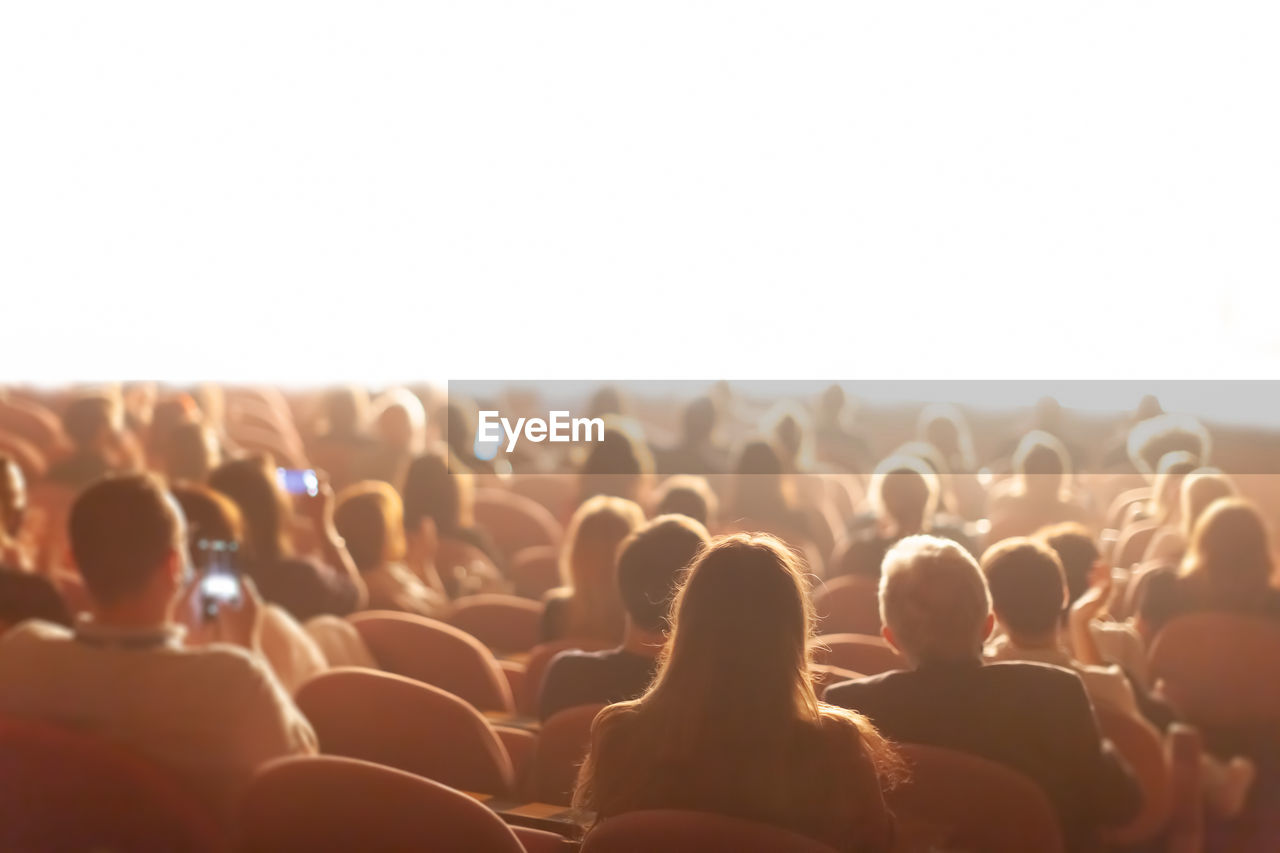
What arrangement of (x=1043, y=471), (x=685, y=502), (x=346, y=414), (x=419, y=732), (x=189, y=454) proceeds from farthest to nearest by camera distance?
1. (x=346, y=414)
2. (x=189, y=454)
3. (x=1043, y=471)
4. (x=685, y=502)
5. (x=419, y=732)

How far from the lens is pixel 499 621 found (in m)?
3.60

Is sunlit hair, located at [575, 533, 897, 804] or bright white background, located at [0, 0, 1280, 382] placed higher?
bright white background, located at [0, 0, 1280, 382]

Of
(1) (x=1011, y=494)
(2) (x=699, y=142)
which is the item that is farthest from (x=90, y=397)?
(1) (x=1011, y=494)

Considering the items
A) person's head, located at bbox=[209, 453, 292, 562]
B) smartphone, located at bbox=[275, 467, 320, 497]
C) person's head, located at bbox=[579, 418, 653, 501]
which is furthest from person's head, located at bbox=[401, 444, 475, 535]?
person's head, located at bbox=[209, 453, 292, 562]

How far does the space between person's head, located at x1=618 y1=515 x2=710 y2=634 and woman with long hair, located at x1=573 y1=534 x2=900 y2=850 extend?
0.61 m

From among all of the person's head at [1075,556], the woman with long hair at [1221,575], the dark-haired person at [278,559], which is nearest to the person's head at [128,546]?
the dark-haired person at [278,559]

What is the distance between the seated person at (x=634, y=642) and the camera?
2.59m

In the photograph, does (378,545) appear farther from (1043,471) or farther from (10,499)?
(1043,471)

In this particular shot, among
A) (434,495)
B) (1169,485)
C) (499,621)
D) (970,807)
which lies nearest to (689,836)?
(970,807)

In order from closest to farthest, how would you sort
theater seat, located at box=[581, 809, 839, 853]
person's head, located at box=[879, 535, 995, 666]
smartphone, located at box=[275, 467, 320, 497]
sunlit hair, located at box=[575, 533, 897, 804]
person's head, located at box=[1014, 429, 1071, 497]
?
1. theater seat, located at box=[581, 809, 839, 853]
2. sunlit hair, located at box=[575, 533, 897, 804]
3. person's head, located at box=[879, 535, 995, 666]
4. smartphone, located at box=[275, 467, 320, 497]
5. person's head, located at box=[1014, 429, 1071, 497]

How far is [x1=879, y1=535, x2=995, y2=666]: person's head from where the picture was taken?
7.48ft

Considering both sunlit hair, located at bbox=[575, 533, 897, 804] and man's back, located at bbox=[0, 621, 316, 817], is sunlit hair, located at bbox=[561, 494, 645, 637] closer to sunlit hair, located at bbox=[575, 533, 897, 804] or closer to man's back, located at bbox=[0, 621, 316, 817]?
man's back, located at bbox=[0, 621, 316, 817]

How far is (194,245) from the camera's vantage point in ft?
21.3

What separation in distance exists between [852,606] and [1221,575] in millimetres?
1062
